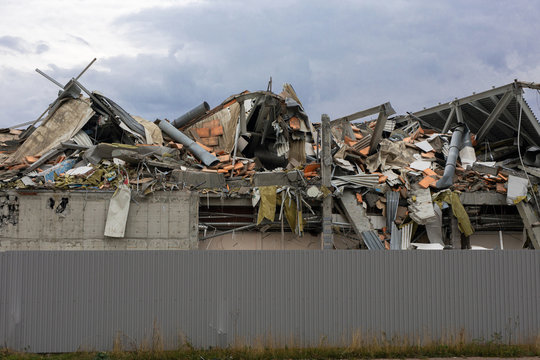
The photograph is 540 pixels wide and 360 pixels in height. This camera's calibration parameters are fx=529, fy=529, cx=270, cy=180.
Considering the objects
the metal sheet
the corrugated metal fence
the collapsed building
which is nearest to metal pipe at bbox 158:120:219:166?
the collapsed building

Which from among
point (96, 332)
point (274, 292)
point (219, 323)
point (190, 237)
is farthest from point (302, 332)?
point (190, 237)

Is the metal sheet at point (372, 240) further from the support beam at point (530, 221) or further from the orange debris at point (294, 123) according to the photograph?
the orange debris at point (294, 123)

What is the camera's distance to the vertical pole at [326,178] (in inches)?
648

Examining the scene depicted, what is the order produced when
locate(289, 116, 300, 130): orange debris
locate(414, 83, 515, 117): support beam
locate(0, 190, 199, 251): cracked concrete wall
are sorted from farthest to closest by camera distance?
locate(289, 116, 300, 130): orange debris < locate(414, 83, 515, 117): support beam < locate(0, 190, 199, 251): cracked concrete wall

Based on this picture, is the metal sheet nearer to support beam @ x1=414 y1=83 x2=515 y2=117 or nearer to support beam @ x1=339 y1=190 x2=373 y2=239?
support beam @ x1=339 y1=190 x2=373 y2=239

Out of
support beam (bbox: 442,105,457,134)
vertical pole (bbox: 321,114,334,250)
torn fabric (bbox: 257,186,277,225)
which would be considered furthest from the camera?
support beam (bbox: 442,105,457,134)

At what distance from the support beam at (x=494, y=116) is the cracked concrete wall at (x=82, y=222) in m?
12.5

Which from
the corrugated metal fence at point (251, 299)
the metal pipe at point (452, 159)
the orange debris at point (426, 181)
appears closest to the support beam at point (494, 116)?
the metal pipe at point (452, 159)

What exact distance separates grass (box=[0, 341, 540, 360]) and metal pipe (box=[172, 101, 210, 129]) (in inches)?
516

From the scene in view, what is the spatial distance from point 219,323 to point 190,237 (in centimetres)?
698

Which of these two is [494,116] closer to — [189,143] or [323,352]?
[189,143]

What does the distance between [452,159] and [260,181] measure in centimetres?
701

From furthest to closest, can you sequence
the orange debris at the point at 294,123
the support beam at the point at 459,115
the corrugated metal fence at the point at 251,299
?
the support beam at the point at 459,115, the orange debris at the point at 294,123, the corrugated metal fence at the point at 251,299

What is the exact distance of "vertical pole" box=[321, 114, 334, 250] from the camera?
1647 centimetres
